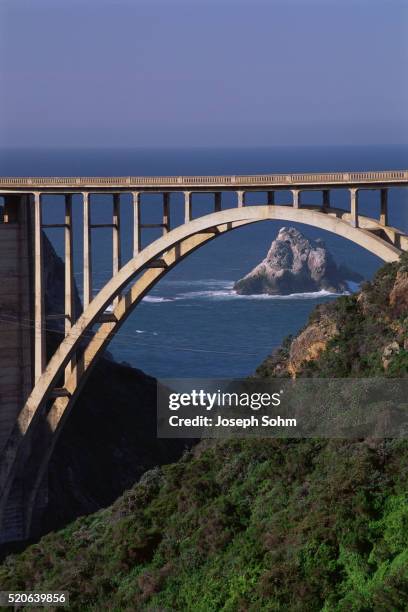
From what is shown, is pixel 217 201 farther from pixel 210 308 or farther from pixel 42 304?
pixel 210 308

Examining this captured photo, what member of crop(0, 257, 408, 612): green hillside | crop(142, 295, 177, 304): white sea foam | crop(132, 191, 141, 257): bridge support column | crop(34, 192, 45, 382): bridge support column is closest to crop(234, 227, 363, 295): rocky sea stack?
crop(142, 295, 177, 304): white sea foam

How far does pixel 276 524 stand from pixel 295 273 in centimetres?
9252

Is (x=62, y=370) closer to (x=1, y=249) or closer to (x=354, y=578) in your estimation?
(x=1, y=249)

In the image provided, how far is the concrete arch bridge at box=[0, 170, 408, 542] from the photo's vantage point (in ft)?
135

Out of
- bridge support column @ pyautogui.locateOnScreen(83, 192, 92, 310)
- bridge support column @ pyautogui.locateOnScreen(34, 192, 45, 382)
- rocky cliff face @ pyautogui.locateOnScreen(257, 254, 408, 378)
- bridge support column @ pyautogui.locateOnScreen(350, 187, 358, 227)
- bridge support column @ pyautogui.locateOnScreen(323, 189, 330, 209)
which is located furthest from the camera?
bridge support column @ pyautogui.locateOnScreen(34, 192, 45, 382)

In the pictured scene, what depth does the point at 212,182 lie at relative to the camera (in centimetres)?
3972

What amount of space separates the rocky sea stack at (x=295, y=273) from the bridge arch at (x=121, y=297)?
73027 millimetres

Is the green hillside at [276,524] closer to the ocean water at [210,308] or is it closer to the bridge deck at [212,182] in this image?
the bridge deck at [212,182]

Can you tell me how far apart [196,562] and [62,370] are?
17.5 m

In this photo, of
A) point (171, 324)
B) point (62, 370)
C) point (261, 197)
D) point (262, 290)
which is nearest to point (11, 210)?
point (62, 370)

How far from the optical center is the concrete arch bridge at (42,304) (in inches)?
1618

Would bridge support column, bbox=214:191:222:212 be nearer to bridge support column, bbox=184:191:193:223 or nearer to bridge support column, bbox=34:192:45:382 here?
bridge support column, bbox=184:191:193:223

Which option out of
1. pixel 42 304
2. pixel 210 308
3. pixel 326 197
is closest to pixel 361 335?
pixel 326 197

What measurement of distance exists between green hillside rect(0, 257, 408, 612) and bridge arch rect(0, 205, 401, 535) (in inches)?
65.9
